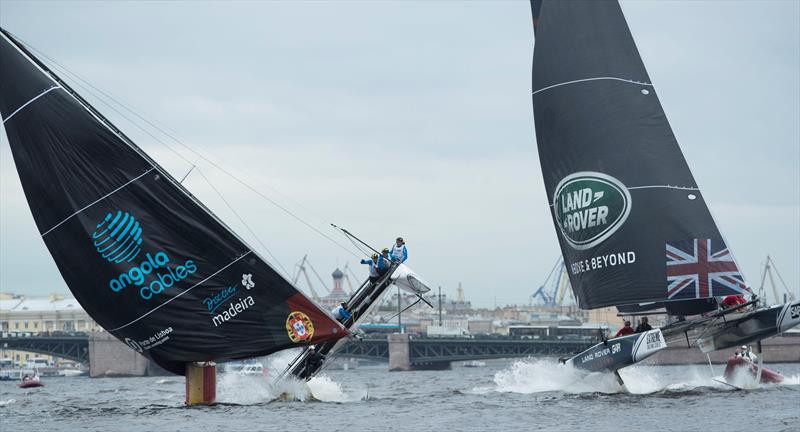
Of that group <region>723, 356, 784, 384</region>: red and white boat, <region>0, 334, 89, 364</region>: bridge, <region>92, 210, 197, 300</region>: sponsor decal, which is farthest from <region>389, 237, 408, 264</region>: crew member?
<region>0, 334, 89, 364</region>: bridge

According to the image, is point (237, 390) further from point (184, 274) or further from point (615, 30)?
point (615, 30)

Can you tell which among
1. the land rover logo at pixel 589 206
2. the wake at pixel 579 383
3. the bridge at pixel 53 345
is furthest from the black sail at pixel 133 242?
the bridge at pixel 53 345

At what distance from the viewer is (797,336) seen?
308ft

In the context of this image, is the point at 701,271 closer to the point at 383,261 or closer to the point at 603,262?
the point at 603,262

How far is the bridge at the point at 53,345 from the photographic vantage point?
94.8 metres

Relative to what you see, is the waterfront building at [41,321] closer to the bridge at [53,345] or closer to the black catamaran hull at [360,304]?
the bridge at [53,345]

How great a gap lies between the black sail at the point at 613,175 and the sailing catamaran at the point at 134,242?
879 centimetres

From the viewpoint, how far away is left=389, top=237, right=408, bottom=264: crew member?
26.2m

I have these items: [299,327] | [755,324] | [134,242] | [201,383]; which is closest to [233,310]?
[299,327]

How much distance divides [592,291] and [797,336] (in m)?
68.9

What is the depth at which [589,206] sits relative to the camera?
30.1m

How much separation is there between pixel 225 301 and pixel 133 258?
6.39 feet

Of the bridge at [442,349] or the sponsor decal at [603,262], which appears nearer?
the sponsor decal at [603,262]

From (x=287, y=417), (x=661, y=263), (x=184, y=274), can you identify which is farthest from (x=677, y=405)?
(x=184, y=274)
